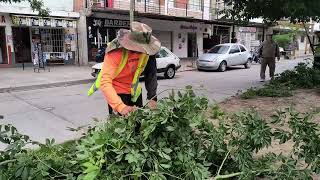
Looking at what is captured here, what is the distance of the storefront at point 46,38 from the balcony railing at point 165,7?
7.08 feet

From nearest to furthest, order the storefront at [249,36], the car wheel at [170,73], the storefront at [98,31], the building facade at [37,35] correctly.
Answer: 1. the car wheel at [170,73]
2. the building facade at [37,35]
3. the storefront at [98,31]
4. the storefront at [249,36]

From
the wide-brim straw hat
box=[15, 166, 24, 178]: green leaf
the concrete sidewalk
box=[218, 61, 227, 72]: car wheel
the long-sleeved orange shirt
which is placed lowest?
the concrete sidewalk

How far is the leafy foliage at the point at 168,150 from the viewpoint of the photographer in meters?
2.54

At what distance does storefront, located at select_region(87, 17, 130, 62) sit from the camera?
68.5 feet

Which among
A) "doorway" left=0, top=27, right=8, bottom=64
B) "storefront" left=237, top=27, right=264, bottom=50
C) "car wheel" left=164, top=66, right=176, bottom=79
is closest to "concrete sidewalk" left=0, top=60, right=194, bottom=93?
"doorway" left=0, top=27, right=8, bottom=64

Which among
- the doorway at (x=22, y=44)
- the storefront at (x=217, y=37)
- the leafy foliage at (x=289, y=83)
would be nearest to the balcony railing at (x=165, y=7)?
the storefront at (x=217, y=37)

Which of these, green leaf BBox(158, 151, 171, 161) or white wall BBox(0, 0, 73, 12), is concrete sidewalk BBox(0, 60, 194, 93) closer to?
white wall BBox(0, 0, 73, 12)

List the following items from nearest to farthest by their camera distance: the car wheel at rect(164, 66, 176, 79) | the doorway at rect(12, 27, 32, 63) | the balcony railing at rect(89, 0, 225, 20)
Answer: the car wheel at rect(164, 66, 176, 79)
the doorway at rect(12, 27, 32, 63)
the balcony railing at rect(89, 0, 225, 20)

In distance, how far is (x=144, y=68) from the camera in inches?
140

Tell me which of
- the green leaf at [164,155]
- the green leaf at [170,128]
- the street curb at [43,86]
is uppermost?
the green leaf at [170,128]

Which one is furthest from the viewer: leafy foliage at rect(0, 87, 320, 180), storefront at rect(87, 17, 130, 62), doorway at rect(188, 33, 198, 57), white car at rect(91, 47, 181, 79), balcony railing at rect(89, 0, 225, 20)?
doorway at rect(188, 33, 198, 57)

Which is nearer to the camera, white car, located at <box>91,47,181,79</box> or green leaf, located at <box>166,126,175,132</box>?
green leaf, located at <box>166,126,175,132</box>

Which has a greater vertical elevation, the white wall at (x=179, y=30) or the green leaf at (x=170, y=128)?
the white wall at (x=179, y=30)

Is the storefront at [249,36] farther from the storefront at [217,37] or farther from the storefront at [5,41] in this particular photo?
the storefront at [5,41]
